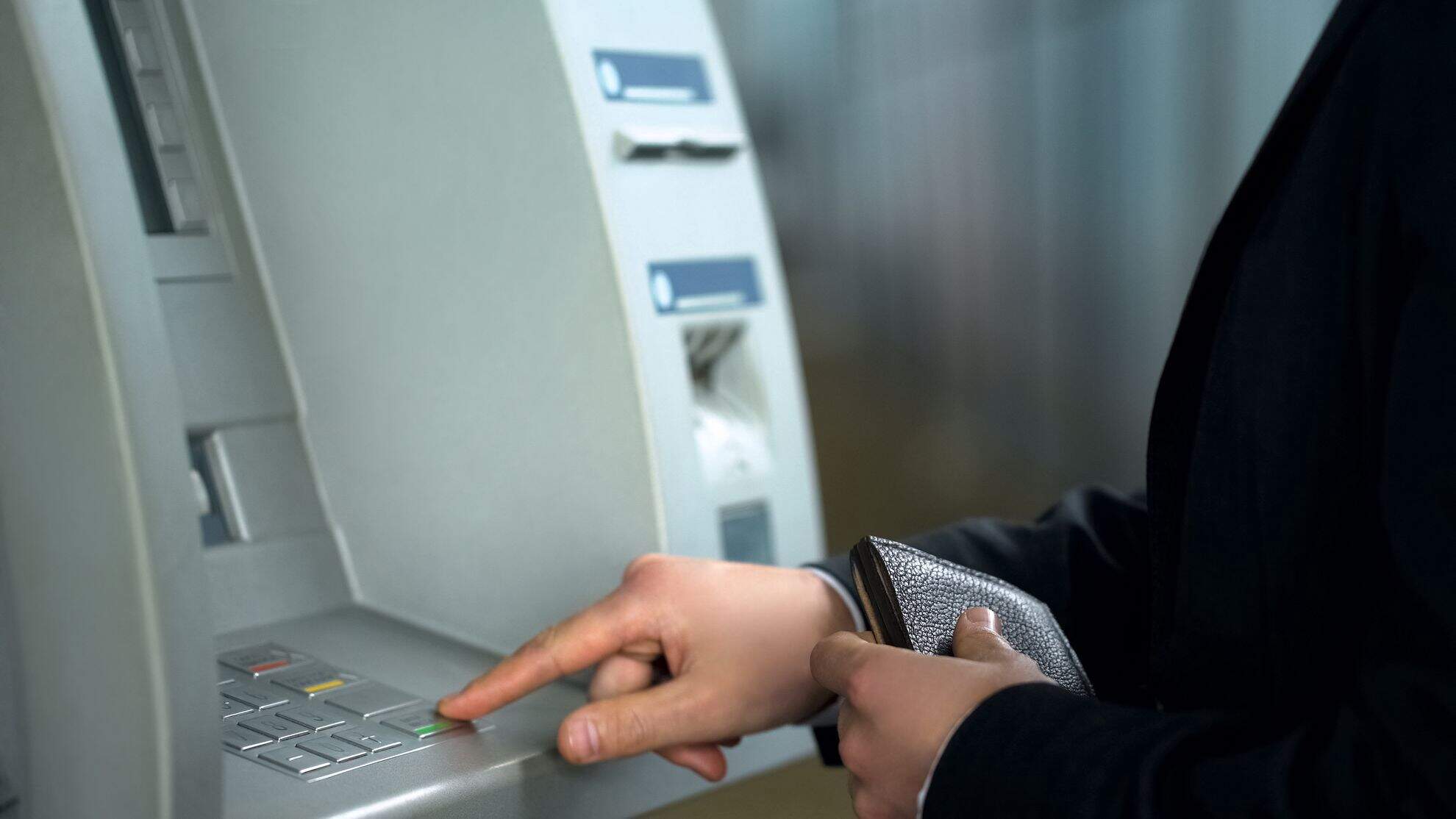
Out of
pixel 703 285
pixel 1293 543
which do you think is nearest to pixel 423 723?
pixel 703 285

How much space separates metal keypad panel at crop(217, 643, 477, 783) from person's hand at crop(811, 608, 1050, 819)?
0.34 meters

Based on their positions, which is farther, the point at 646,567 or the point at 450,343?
the point at 450,343

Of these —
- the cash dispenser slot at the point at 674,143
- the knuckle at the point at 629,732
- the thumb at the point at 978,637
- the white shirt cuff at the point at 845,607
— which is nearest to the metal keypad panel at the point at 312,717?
the knuckle at the point at 629,732

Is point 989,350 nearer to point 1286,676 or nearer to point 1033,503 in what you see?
point 1033,503

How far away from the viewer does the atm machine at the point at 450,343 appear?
111 centimetres

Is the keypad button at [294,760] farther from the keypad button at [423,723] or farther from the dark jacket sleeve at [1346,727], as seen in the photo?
the dark jacket sleeve at [1346,727]

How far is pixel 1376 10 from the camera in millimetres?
697

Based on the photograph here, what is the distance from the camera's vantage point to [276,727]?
3.03ft

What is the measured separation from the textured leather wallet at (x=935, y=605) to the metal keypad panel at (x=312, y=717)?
36 centimetres

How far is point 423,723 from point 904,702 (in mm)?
420

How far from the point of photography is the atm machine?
3.64 ft

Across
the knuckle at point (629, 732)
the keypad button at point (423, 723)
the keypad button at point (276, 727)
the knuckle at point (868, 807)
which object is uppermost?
the keypad button at point (276, 727)

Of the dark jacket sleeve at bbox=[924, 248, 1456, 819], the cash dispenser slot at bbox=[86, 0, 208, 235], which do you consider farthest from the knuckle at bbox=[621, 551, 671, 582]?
the cash dispenser slot at bbox=[86, 0, 208, 235]

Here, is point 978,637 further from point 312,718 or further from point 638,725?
point 312,718
